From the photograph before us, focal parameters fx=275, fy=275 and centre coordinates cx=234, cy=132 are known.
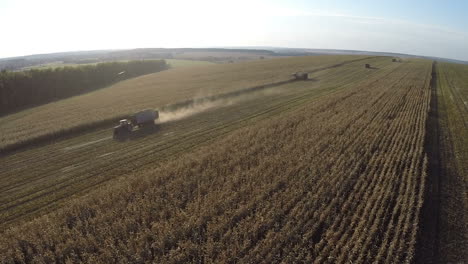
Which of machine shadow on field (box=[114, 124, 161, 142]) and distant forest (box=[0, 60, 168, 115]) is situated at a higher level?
distant forest (box=[0, 60, 168, 115])

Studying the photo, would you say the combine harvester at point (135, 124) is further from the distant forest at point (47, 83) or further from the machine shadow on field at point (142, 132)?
the distant forest at point (47, 83)

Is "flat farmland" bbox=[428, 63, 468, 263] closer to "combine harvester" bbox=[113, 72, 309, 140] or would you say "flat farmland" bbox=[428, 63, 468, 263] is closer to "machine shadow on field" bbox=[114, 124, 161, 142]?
"machine shadow on field" bbox=[114, 124, 161, 142]

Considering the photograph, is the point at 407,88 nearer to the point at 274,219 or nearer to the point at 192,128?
the point at 192,128

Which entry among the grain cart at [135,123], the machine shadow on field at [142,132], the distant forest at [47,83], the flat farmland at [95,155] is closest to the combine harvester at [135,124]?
the grain cart at [135,123]

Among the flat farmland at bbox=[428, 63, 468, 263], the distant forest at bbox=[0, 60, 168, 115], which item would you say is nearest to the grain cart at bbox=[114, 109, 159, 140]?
the flat farmland at bbox=[428, 63, 468, 263]

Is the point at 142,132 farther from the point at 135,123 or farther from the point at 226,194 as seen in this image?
the point at 226,194

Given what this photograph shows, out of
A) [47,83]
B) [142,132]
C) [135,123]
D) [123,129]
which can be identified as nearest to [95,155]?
[123,129]

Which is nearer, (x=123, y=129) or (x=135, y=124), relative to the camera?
(x=123, y=129)
